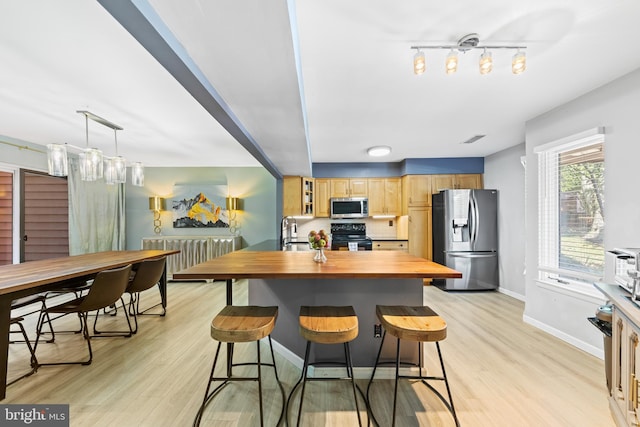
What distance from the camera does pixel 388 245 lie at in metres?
5.10

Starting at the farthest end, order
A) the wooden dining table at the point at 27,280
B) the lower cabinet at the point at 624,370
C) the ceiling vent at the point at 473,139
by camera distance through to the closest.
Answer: the ceiling vent at the point at 473,139, the wooden dining table at the point at 27,280, the lower cabinet at the point at 624,370

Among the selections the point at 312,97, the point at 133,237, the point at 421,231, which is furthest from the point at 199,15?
the point at 133,237

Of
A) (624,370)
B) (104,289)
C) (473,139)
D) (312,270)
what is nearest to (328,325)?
(312,270)

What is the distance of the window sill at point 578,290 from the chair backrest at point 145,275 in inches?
173

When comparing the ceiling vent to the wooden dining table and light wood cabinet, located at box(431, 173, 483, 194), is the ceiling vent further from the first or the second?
the wooden dining table

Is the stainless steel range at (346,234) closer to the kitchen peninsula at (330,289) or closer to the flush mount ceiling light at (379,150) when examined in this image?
the flush mount ceiling light at (379,150)

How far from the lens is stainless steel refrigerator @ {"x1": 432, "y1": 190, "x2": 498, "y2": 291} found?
441 centimetres

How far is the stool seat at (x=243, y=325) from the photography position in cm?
147

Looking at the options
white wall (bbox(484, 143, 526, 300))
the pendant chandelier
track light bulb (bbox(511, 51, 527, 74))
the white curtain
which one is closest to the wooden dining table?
the pendant chandelier

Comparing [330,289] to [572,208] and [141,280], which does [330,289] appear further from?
[572,208]

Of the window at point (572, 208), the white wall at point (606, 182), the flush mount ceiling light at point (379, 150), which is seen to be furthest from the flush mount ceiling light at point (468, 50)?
the flush mount ceiling light at point (379, 150)

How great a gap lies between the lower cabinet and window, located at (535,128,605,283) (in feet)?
4.47

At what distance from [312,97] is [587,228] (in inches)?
114

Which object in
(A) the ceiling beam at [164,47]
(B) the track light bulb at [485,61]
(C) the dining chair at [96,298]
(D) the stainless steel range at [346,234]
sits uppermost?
(B) the track light bulb at [485,61]
